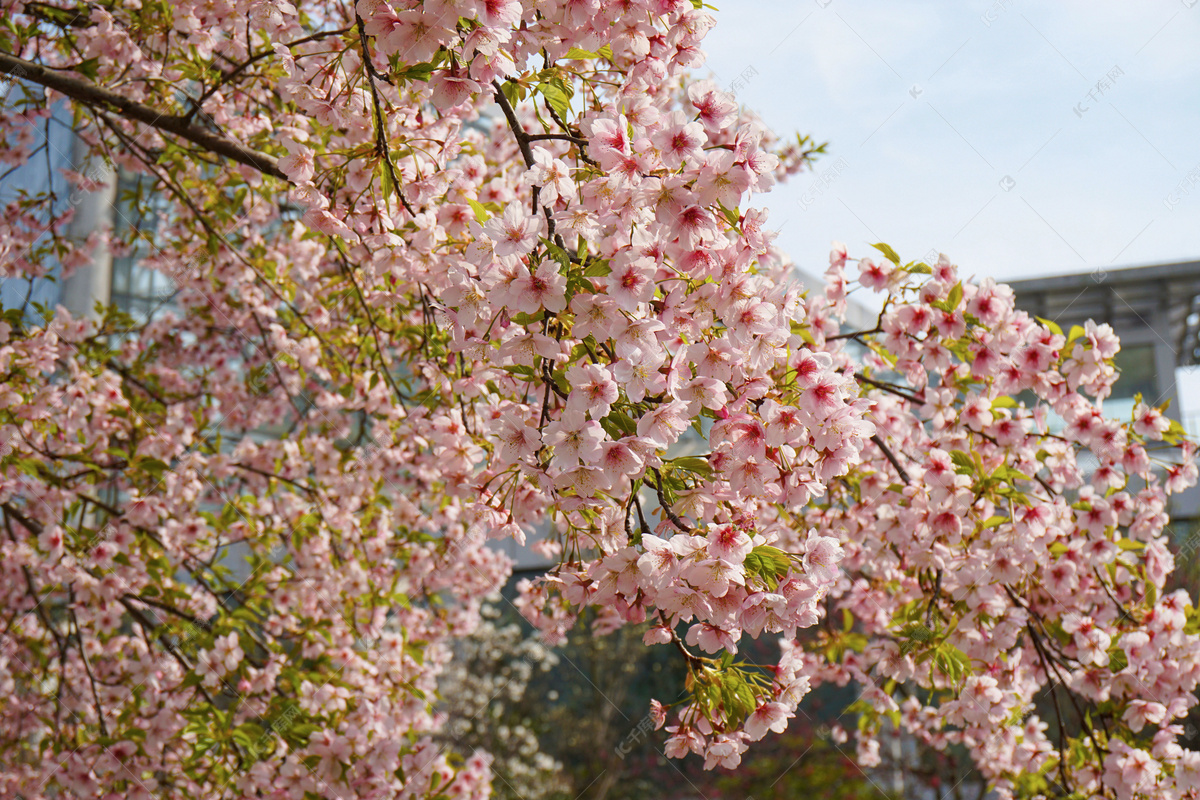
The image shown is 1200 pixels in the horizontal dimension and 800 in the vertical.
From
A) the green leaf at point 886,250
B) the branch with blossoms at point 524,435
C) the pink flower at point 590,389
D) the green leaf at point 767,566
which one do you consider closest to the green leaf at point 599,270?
the branch with blossoms at point 524,435

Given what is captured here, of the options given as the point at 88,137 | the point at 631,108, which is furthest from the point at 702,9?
the point at 88,137

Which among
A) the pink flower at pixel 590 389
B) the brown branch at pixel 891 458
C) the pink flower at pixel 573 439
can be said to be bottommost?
the pink flower at pixel 573 439

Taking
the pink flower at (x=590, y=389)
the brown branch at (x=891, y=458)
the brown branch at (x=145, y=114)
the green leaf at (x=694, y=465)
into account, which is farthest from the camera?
Result: the brown branch at (x=891, y=458)

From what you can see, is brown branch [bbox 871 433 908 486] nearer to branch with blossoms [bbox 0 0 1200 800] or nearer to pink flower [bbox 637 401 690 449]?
branch with blossoms [bbox 0 0 1200 800]

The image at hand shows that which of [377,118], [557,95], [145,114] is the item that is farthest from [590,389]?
[145,114]

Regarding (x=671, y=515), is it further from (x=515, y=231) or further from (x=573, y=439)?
(x=515, y=231)

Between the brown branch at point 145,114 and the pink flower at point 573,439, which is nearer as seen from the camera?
the pink flower at point 573,439

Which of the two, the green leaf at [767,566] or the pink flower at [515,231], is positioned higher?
the pink flower at [515,231]

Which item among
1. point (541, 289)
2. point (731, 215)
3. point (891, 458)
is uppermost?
point (891, 458)

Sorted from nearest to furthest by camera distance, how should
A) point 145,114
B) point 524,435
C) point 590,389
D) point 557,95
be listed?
point 590,389 → point 524,435 → point 557,95 → point 145,114

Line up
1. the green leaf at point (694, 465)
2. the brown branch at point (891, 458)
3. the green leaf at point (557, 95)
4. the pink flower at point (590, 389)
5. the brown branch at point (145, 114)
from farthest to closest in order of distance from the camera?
the brown branch at point (891, 458), the brown branch at point (145, 114), the green leaf at point (557, 95), the green leaf at point (694, 465), the pink flower at point (590, 389)

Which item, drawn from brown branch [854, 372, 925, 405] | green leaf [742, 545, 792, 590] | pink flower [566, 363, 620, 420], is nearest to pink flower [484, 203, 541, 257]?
pink flower [566, 363, 620, 420]

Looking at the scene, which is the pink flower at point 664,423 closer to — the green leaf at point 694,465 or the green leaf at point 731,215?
the green leaf at point 694,465

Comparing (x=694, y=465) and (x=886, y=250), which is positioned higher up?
(x=886, y=250)
